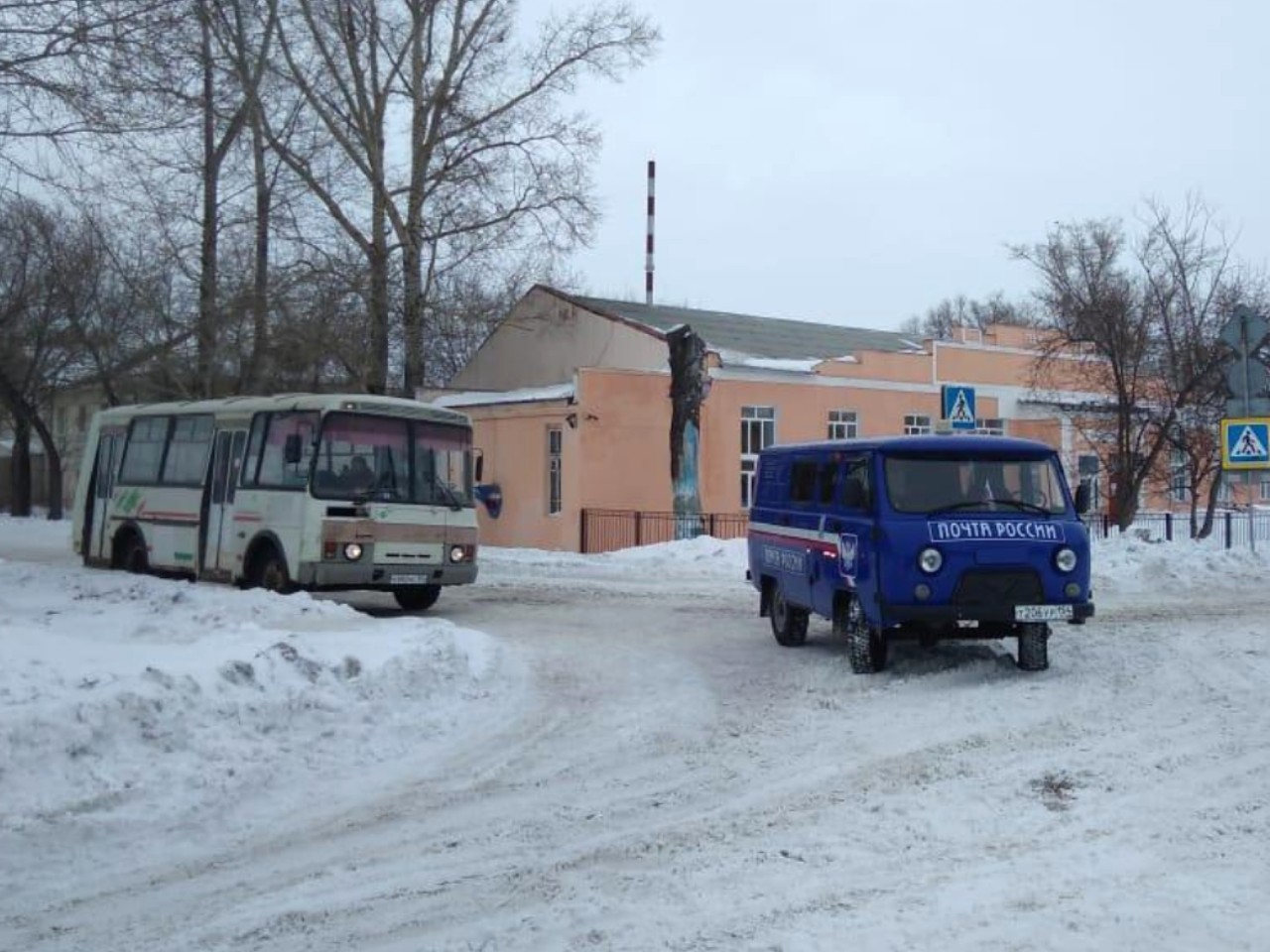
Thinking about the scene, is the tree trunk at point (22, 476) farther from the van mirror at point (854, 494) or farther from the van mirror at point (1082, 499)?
the van mirror at point (1082, 499)

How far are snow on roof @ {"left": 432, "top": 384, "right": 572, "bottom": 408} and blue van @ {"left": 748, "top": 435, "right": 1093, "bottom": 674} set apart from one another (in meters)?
19.2

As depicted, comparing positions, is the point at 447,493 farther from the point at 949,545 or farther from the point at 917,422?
the point at 917,422

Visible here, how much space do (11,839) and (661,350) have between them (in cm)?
2732

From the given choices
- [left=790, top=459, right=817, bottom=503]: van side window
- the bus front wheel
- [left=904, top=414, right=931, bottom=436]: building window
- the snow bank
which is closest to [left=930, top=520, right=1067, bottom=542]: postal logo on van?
[left=790, top=459, right=817, bottom=503]: van side window

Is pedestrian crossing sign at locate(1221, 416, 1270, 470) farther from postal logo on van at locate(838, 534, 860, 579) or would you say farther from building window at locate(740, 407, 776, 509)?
building window at locate(740, 407, 776, 509)

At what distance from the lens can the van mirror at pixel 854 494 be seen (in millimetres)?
11859

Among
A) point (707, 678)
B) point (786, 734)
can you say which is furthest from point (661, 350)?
point (786, 734)

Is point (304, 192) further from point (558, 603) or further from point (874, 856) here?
point (874, 856)

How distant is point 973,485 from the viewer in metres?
11.7

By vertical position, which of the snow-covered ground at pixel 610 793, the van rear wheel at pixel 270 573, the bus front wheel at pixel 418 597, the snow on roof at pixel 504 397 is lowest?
the snow-covered ground at pixel 610 793

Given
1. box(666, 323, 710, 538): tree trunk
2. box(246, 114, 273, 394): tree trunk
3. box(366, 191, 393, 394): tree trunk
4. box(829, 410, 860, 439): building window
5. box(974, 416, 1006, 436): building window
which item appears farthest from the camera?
box(974, 416, 1006, 436): building window

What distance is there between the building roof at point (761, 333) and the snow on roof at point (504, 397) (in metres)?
3.18

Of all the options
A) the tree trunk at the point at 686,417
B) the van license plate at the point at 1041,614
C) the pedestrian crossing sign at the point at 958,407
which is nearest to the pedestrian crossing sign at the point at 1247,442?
the pedestrian crossing sign at the point at 958,407

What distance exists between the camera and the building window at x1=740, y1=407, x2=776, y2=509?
33.9m
